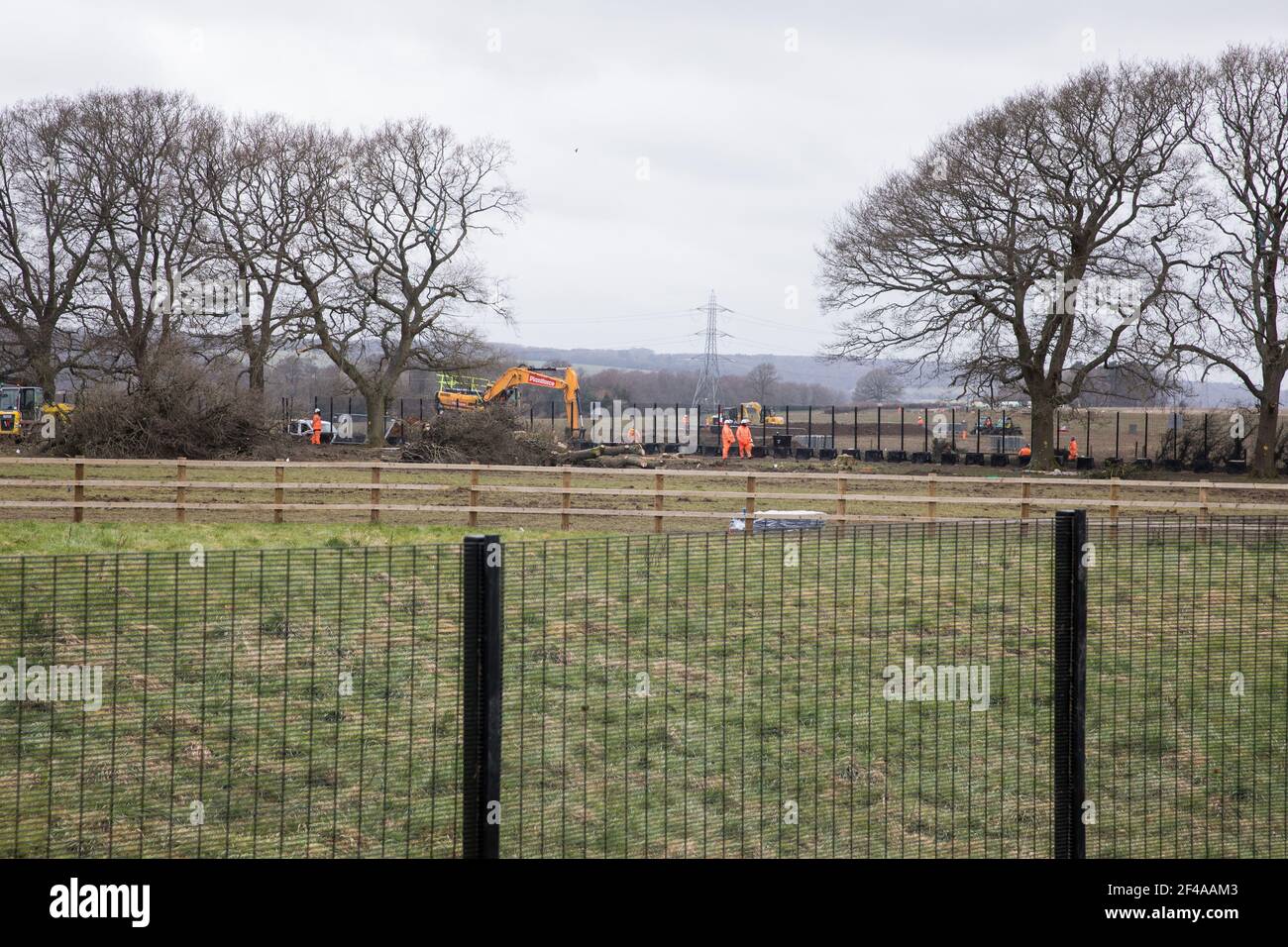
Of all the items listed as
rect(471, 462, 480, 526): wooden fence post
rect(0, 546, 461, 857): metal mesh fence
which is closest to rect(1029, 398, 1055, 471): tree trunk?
rect(471, 462, 480, 526): wooden fence post

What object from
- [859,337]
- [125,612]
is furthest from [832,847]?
[859,337]

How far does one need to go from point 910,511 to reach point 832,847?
15.5 metres

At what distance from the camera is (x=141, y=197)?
4559 cm

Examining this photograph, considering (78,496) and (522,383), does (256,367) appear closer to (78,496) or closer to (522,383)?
(522,383)

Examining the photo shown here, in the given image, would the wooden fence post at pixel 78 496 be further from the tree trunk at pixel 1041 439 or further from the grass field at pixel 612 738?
the tree trunk at pixel 1041 439

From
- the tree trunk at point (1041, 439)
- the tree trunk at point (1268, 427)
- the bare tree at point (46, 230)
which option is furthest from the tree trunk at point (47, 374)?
the tree trunk at point (1268, 427)

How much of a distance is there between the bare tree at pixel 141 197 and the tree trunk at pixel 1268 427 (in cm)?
3664

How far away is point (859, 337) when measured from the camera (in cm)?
3856

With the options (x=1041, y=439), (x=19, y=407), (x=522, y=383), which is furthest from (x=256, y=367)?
(x=1041, y=439)

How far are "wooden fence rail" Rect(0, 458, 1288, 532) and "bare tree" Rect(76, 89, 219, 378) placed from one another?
20924 millimetres

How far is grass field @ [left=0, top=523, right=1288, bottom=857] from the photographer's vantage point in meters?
6.46

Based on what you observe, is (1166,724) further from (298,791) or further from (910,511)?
(910,511)

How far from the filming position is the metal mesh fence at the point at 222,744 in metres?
6.16

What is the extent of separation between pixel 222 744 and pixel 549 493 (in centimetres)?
1547
